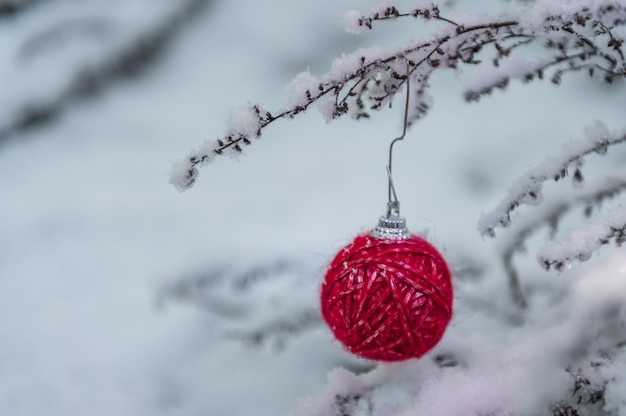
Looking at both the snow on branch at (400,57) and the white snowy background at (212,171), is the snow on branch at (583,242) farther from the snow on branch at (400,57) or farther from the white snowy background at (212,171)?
the white snowy background at (212,171)

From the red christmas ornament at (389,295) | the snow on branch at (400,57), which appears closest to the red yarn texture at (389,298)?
the red christmas ornament at (389,295)

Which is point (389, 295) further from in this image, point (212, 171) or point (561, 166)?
point (212, 171)

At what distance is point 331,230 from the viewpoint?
0.88 metres

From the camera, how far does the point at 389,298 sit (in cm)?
47

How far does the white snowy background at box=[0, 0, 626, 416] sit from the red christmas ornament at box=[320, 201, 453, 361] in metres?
0.31

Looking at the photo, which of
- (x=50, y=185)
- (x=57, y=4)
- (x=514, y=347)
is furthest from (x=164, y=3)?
(x=514, y=347)

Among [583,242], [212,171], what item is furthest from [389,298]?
[212,171]

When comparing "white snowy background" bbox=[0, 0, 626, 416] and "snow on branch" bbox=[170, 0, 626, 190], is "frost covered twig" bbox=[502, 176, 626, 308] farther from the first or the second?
"snow on branch" bbox=[170, 0, 626, 190]

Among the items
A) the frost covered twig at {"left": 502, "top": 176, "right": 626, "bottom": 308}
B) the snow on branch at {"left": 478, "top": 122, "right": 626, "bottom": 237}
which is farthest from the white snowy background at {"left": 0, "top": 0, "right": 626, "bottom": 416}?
the snow on branch at {"left": 478, "top": 122, "right": 626, "bottom": 237}

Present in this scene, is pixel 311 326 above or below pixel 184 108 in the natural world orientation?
below

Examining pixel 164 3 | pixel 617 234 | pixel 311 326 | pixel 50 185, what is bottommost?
pixel 617 234

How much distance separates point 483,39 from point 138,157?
51 centimetres

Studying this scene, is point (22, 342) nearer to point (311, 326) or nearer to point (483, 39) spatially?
point (311, 326)

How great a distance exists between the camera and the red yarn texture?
47 centimetres
